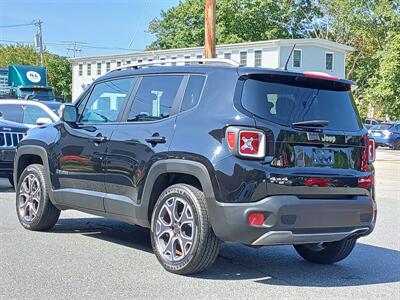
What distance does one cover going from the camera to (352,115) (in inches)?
235

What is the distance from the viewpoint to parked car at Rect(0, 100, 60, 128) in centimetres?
1287

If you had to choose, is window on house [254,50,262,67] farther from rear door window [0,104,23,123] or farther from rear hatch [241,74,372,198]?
rear hatch [241,74,372,198]

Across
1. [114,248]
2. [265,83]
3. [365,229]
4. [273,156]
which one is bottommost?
[114,248]

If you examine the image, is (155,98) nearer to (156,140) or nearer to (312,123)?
(156,140)

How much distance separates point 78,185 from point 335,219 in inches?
113

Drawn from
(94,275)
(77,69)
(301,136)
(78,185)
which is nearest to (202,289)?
(94,275)

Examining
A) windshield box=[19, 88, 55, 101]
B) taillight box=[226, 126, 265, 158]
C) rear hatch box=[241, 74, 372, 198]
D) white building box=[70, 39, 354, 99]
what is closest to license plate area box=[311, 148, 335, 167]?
rear hatch box=[241, 74, 372, 198]

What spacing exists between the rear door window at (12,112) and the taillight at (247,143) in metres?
8.76

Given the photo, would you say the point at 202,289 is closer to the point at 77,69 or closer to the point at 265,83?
the point at 265,83

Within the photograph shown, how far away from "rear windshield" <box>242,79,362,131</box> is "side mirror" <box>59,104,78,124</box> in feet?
7.88

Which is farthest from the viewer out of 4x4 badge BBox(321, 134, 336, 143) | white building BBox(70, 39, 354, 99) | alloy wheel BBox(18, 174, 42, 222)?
white building BBox(70, 39, 354, 99)

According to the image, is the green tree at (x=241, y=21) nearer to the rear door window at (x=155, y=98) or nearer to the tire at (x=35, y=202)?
the tire at (x=35, y=202)

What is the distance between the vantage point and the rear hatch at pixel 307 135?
17.0 ft

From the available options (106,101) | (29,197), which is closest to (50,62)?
(29,197)
